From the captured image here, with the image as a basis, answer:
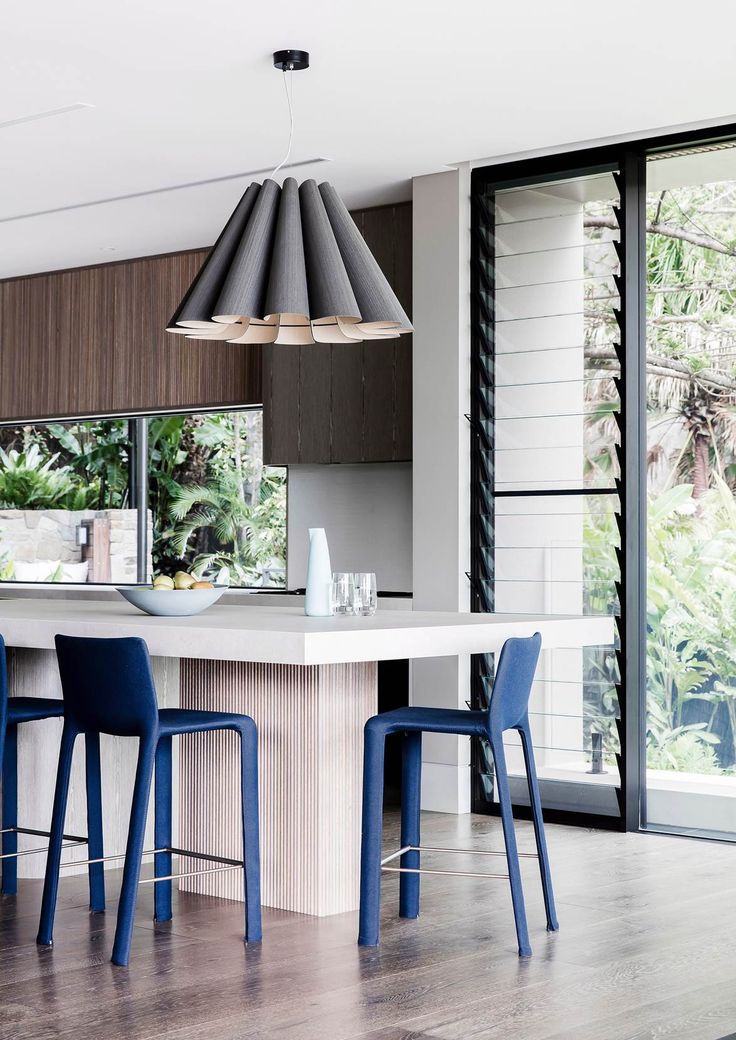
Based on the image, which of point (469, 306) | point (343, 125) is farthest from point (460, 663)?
point (343, 125)

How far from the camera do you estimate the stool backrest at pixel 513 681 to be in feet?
11.0

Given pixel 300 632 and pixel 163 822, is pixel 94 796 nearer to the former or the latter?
pixel 163 822

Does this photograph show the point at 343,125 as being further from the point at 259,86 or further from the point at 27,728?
the point at 27,728

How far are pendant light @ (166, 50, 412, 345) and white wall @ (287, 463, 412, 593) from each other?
2422 millimetres

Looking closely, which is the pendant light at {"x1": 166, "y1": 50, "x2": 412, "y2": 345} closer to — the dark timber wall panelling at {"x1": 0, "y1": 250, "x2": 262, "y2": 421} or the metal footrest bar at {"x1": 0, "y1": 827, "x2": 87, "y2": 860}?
the metal footrest bar at {"x1": 0, "y1": 827, "x2": 87, "y2": 860}

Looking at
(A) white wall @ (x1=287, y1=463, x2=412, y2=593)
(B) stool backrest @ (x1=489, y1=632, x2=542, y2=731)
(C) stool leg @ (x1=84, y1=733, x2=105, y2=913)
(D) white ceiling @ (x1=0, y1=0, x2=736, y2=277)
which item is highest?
(D) white ceiling @ (x1=0, y1=0, x2=736, y2=277)

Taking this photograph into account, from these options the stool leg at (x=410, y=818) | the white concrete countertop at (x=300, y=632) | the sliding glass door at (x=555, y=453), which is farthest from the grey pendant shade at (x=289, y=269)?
the sliding glass door at (x=555, y=453)

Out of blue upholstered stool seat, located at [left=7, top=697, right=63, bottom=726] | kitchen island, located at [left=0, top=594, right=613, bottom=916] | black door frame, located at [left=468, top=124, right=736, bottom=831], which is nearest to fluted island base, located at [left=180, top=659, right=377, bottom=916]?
kitchen island, located at [left=0, top=594, right=613, bottom=916]

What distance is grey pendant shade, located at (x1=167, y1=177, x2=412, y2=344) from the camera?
12.0 ft

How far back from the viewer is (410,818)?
12.4 feet

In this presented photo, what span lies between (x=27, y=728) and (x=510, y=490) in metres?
2.22

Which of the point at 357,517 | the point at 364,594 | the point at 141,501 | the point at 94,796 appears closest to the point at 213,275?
the point at 364,594

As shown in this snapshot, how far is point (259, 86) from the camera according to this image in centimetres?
454

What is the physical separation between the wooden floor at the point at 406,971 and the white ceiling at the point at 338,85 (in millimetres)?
2610
